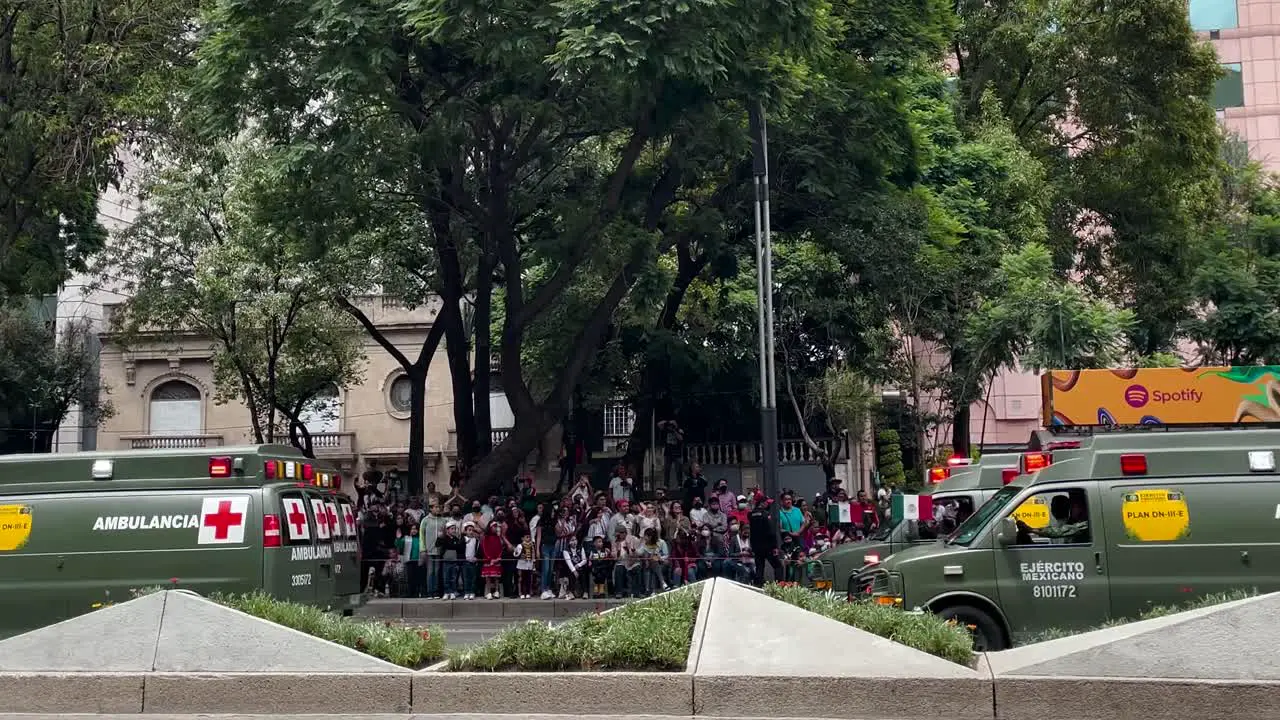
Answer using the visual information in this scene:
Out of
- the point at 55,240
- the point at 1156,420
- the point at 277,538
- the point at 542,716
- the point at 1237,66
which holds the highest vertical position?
the point at 1237,66

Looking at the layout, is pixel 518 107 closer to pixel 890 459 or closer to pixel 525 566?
pixel 525 566

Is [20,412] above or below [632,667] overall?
above

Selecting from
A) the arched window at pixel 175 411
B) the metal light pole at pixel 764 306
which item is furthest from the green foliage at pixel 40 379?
the metal light pole at pixel 764 306

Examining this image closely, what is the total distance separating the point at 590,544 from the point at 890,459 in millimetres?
15058

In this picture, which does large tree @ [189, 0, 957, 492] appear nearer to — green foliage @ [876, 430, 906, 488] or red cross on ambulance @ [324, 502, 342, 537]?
red cross on ambulance @ [324, 502, 342, 537]

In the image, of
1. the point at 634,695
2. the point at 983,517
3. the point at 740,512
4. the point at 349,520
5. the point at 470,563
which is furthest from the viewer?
the point at 740,512

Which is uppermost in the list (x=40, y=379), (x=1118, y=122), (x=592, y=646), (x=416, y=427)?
(x=1118, y=122)

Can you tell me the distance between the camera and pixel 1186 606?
11055 mm

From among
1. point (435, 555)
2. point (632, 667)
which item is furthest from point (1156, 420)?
point (435, 555)

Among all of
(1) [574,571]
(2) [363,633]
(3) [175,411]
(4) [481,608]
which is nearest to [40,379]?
(3) [175,411]

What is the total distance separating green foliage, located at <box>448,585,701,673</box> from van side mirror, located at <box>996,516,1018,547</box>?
4136 mm

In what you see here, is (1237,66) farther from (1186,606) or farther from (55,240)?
(1186,606)

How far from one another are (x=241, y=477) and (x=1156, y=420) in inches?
378

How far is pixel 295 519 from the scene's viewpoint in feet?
41.8
